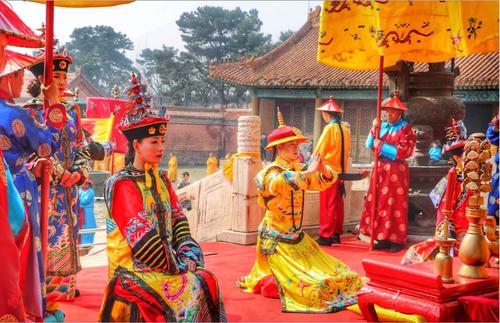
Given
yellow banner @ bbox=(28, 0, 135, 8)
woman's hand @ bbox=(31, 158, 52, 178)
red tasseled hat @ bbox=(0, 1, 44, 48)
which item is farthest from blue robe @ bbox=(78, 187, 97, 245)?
red tasseled hat @ bbox=(0, 1, 44, 48)

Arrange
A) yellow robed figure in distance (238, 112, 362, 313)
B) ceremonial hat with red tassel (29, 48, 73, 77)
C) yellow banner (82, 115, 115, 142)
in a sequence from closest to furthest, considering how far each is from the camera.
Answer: ceremonial hat with red tassel (29, 48, 73, 77) < yellow robed figure in distance (238, 112, 362, 313) < yellow banner (82, 115, 115, 142)

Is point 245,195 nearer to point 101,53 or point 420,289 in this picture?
point 420,289

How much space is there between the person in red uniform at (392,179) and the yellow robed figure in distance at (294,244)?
7.74 feet

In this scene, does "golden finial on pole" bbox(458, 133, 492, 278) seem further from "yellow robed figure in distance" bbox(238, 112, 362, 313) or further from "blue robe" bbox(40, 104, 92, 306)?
"blue robe" bbox(40, 104, 92, 306)

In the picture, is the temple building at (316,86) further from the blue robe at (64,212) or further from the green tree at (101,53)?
the green tree at (101,53)

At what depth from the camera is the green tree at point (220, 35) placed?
34.5 metres

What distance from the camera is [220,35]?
34906 mm

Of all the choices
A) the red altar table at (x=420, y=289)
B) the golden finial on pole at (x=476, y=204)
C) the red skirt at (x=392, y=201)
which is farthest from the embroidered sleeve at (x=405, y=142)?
the golden finial on pole at (x=476, y=204)

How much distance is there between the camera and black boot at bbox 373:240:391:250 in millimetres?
7574

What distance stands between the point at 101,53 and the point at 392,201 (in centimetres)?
3594

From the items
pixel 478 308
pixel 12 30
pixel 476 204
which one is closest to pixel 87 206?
pixel 12 30

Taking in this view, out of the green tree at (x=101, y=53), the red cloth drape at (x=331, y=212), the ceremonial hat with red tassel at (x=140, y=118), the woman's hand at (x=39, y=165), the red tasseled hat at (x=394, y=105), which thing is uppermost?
the green tree at (x=101, y=53)

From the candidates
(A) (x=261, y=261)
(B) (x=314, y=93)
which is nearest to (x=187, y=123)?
(B) (x=314, y=93)

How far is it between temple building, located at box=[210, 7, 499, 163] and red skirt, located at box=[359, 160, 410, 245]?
37.8 ft
